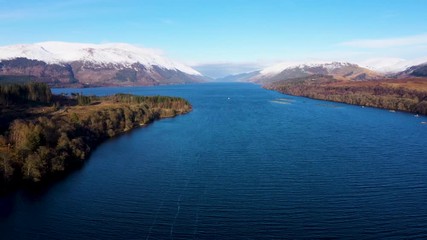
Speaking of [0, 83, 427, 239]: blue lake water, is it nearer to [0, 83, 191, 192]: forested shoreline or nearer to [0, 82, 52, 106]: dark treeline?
[0, 83, 191, 192]: forested shoreline

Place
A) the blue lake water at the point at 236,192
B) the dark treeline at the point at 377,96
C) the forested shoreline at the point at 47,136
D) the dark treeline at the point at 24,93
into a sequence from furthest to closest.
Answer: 1. the dark treeline at the point at 377,96
2. the dark treeline at the point at 24,93
3. the forested shoreline at the point at 47,136
4. the blue lake water at the point at 236,192

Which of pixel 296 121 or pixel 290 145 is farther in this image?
pixel 296 121

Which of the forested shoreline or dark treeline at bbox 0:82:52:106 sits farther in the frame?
dark treeline at bbox 0:82:52:106

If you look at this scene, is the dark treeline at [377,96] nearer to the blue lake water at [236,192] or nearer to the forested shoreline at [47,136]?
the blue lake water at [236,192]

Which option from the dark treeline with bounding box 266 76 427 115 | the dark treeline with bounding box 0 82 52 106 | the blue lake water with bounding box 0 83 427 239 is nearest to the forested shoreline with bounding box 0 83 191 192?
the dark treeline with bounding box 0 82 52 106

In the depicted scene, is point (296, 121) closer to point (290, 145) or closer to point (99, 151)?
point (290, 145)

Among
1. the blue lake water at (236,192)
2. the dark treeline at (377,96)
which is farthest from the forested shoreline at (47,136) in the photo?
the dark treeline at (377,96)

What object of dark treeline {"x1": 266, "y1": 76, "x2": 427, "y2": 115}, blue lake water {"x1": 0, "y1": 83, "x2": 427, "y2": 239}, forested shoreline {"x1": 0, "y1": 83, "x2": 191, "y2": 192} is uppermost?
dark treeline {"x1": 266, "y1": 76, "x2": 427, "y2": 115}

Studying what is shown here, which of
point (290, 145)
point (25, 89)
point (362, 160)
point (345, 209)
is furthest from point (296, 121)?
point (25, 89)
